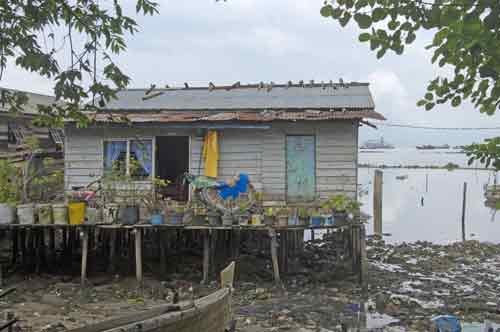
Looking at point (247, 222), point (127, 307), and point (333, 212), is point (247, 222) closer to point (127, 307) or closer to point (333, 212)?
point (333, 212)

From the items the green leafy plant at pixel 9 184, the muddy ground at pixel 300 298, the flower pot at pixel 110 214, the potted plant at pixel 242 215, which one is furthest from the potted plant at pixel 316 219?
the green leafy plant at pixel 9 184

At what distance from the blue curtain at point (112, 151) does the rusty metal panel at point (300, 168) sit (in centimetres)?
446

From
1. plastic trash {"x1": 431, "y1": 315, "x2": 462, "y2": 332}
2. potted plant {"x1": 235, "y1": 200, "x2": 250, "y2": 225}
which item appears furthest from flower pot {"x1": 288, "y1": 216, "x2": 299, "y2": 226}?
plastic trash {"x1": 431, "y1": 315, "x2": 462, "y2": 332}

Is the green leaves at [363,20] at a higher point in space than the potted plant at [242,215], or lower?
higher

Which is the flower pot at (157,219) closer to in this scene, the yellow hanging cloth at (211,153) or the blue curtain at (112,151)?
the yellow hanging cloth at (211,153)

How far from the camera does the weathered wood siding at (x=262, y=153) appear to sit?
13.4 metres

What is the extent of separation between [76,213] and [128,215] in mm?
1235

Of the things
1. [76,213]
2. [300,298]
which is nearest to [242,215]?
[300,298]

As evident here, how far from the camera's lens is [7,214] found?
12.8 meters

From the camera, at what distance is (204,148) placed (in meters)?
13.8

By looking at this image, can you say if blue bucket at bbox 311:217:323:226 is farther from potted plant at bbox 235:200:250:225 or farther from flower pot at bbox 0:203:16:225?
flower pot at bbox 0:203:16:225

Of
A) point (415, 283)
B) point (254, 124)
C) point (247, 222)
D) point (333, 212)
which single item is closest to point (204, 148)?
point (254, 124)

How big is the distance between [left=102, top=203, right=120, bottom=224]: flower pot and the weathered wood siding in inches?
65.8

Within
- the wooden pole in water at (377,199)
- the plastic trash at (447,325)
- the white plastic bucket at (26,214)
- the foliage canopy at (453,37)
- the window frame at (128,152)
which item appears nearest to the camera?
the foliage canopy at (453,37)
